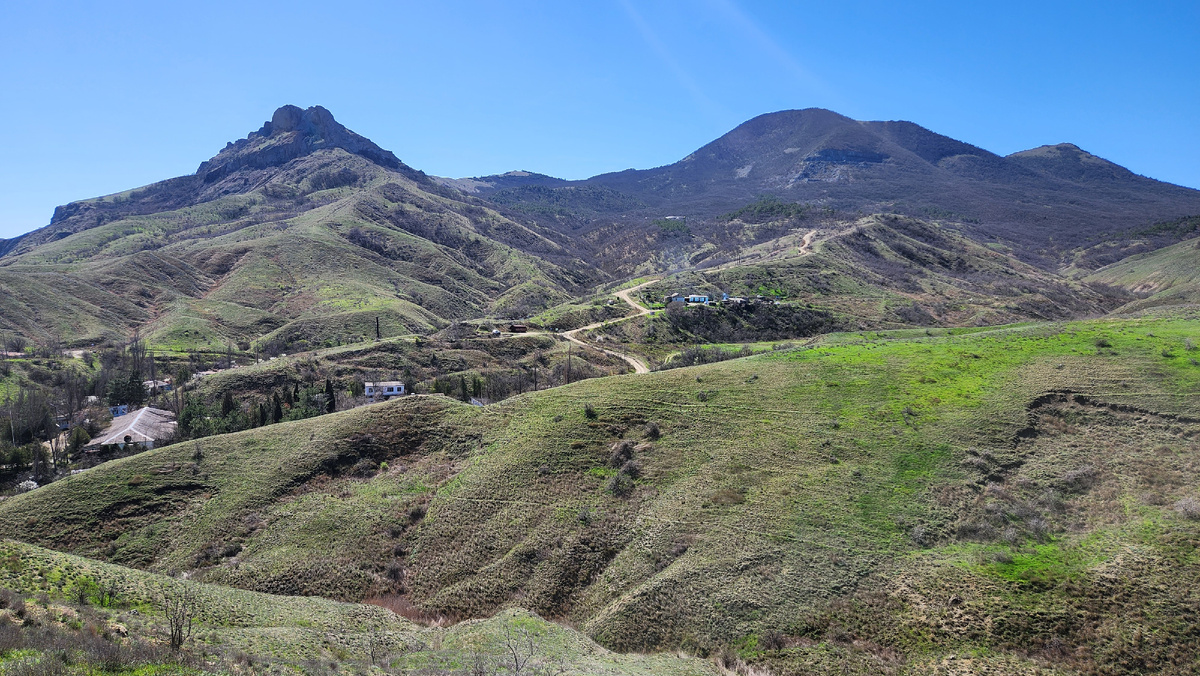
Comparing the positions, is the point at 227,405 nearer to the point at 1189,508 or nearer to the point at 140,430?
the point at 140,430

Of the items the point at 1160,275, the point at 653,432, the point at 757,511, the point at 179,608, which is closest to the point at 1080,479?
the point at 757,511

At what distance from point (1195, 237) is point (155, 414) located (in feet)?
903

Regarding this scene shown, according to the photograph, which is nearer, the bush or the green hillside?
the bush

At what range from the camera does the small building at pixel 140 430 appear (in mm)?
63375

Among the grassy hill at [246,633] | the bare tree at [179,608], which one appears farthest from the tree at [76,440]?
the bare tree at [179,608]

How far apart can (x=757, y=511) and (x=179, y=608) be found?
26554mm

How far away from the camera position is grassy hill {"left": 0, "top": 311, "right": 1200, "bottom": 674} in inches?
898

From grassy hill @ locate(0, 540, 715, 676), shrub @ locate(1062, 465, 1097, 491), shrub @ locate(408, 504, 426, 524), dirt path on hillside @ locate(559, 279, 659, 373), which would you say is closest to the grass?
dirt path on hillside @ locate(559, 279, 659, 373)

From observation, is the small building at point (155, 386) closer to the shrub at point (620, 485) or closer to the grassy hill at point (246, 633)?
the grassy hill at point (246, 633)

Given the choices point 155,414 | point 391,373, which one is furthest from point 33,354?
point 391,373

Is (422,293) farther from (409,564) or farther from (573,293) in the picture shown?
(409,564)

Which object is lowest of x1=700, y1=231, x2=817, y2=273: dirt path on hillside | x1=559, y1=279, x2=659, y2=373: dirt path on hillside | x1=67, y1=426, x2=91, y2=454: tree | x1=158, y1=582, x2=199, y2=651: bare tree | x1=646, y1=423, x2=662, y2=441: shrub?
x1=67, y1=426, x2=91, y2=454: tree

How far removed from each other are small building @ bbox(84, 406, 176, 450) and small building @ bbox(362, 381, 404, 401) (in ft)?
74.4

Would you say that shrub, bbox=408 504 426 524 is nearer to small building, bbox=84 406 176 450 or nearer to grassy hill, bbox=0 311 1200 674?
grassy hill, bbox=0 311 1200 674
